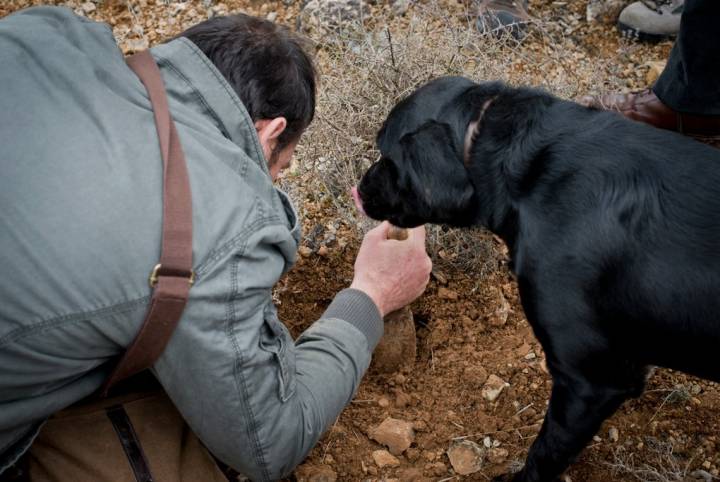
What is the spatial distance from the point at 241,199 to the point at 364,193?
768 millimetres

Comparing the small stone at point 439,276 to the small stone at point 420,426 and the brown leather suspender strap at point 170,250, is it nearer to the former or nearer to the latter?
the small stone at point 420,426

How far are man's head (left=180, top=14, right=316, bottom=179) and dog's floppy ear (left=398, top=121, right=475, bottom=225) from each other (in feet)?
1.15

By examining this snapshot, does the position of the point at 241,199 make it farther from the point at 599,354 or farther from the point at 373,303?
the point at 599,354

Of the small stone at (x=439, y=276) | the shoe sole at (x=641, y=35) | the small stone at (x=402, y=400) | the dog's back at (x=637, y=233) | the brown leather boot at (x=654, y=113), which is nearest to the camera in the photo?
the dog's back at (x=637, y=233)

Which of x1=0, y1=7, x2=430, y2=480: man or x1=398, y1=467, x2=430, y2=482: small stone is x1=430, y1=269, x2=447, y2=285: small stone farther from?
x1=0, y1=7, x2=430, y2=480: man

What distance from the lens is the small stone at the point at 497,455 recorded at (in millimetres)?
2604

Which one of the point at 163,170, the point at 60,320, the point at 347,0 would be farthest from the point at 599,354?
the point at 347,0

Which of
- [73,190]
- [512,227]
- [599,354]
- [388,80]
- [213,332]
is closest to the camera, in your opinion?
[73,190]

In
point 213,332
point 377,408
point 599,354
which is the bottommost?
point 377,408

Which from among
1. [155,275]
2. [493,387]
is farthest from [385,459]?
[155,275]

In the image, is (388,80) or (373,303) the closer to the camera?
(373,303)

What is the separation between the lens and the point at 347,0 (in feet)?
14.1

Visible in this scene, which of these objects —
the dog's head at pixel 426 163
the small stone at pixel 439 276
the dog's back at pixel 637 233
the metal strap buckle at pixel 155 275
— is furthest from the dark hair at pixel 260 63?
the small stone at pixel 439 276

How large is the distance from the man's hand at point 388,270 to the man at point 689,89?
45.6 inches
